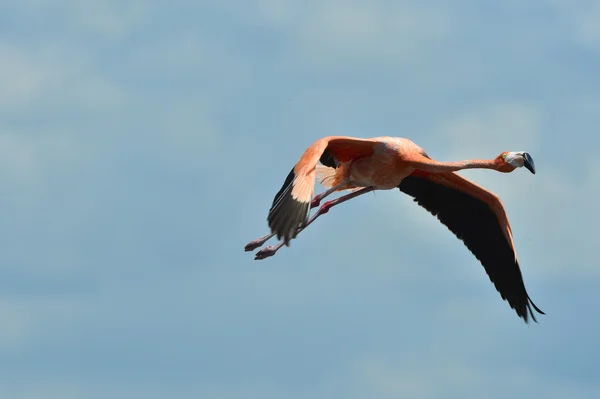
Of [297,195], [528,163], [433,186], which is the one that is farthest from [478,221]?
[297,195]

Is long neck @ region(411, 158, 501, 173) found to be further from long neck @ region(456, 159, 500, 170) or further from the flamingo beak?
the flamingo beak

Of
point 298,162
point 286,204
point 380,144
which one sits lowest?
point 286,204

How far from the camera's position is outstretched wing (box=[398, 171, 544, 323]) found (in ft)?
67.1

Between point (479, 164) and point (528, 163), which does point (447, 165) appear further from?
point (528, 163)

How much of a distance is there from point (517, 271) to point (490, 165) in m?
2.85

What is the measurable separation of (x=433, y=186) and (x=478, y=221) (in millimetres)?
1043

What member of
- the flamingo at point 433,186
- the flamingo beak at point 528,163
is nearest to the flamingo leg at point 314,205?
the flamingo at point 433,186

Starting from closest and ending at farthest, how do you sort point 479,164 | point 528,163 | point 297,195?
1. point 297,195
2. point 528,163
3. point 479,164

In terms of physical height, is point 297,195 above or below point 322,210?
below

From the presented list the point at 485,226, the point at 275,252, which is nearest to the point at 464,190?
the point at 485,226

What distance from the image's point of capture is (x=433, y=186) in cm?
2084

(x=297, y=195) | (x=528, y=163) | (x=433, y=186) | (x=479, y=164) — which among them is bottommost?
(x=297, y=195)

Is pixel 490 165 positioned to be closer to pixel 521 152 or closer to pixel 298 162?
pixel 521 152

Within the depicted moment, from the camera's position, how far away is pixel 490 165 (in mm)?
18516
